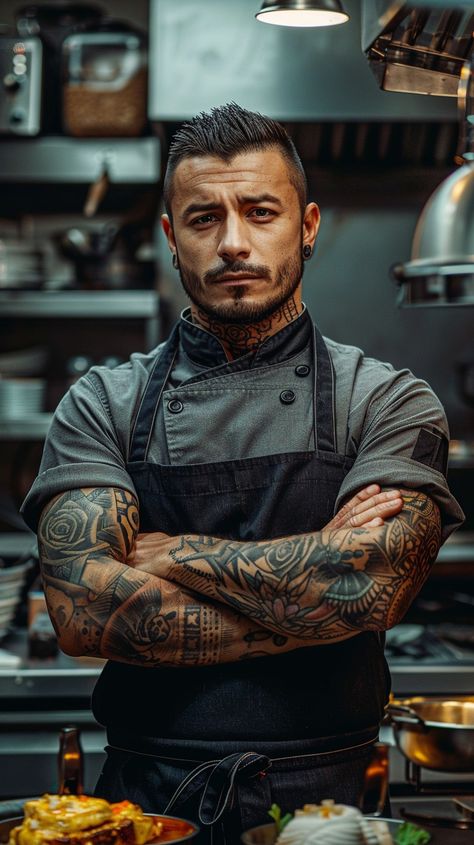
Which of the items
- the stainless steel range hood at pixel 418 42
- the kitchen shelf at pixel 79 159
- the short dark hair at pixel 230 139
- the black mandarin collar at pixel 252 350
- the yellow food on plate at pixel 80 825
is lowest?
the yellow food on plate at pixel 80 825

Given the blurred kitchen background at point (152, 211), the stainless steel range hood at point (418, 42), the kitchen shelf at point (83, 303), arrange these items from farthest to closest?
1. the kitchen shelf at point (83, 303)
2. the blurred kitchen background at point (152, 211)
3. the stainless steel range hood at point (418, 42)

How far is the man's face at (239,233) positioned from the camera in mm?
1844

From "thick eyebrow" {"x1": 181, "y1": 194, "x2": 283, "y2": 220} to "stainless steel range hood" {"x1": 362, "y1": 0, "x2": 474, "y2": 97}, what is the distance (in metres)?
0.25

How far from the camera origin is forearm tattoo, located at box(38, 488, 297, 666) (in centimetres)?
171

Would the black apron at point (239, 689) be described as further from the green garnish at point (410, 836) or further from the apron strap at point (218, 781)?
the green garnish at point (410, 836)

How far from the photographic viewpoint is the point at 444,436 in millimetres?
1875

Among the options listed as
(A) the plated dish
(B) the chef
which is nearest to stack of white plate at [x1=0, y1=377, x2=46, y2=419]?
(B) the chef

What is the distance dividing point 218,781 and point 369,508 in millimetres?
462

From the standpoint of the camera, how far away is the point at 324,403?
189cm

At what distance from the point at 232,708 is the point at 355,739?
0.20 metres

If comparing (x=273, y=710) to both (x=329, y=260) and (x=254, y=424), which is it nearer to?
(x=254, y=424)

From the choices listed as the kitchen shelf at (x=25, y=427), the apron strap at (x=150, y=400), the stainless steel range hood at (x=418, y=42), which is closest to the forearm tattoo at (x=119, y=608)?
the apron strap at (x=150, y=400)

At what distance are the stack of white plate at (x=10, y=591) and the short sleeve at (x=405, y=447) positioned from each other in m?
1.37

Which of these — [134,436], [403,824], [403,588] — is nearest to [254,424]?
[134,436]
